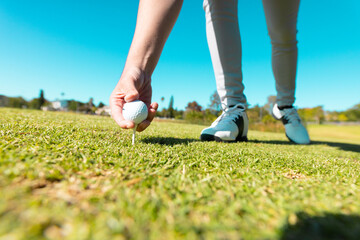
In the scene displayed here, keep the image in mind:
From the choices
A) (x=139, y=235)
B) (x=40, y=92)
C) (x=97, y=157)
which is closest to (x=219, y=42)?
(x=97, y=157)

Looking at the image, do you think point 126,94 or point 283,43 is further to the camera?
point 283,43

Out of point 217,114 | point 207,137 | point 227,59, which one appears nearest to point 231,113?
point 207,137

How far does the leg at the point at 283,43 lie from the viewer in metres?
2.56

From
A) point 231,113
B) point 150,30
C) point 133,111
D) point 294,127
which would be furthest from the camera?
point 294,127

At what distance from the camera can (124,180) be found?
0.72 meters

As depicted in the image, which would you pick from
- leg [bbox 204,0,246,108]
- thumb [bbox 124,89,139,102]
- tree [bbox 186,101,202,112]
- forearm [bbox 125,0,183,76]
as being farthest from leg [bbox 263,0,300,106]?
tree [bbox 186,101,202,112]

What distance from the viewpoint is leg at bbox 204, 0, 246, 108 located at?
2469 mm

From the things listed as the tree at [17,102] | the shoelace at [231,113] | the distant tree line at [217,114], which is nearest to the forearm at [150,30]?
the shoelace at [231,113]

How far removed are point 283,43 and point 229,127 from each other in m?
1.87

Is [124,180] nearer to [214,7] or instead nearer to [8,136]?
[8,136]

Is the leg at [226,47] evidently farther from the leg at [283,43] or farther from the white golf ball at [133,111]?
the white golf ball at [133,111]

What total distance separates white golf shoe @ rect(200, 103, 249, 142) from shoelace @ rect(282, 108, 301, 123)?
1.32m

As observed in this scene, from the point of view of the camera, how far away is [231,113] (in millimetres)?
2453

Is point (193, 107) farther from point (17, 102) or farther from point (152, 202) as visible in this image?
point (17, 102)
